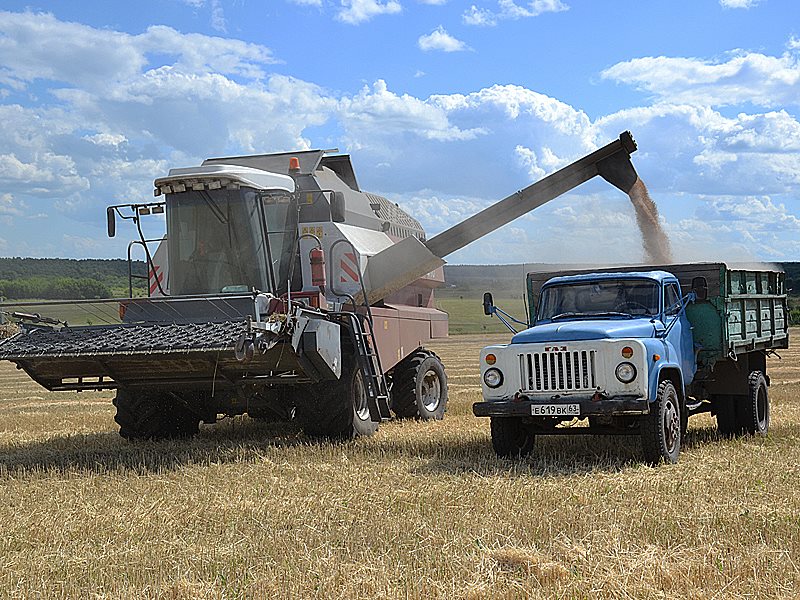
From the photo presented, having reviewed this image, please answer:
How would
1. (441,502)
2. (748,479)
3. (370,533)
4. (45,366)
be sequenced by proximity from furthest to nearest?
(45,366) → (748,479) → (441,502) → (370,533)

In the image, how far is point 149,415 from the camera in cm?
1230

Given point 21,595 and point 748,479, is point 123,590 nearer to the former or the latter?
point 21,595

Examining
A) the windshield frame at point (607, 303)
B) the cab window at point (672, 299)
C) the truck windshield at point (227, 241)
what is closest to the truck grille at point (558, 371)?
the windshield frame at point (607, 303)

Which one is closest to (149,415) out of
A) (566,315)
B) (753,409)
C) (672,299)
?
(566,315)

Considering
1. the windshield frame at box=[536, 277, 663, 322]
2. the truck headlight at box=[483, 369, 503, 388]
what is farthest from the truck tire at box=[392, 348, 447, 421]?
the truck headlight at box=[483, 369, 503, 388]

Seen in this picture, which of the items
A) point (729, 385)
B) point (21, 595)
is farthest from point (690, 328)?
point (21, 595)

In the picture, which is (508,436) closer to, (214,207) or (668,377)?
(668,377)

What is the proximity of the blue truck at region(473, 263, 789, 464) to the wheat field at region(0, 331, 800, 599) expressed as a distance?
0.41 meters

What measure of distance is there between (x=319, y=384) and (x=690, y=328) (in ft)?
13.9

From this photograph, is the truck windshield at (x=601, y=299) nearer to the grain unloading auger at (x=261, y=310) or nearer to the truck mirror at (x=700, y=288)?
the truck mirror at (x=700, y=288)

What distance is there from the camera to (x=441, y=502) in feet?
25.0

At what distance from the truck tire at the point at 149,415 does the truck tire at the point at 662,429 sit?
5.65 m

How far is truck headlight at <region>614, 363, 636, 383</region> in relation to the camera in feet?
30.4

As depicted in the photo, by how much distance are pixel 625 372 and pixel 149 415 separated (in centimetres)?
601
